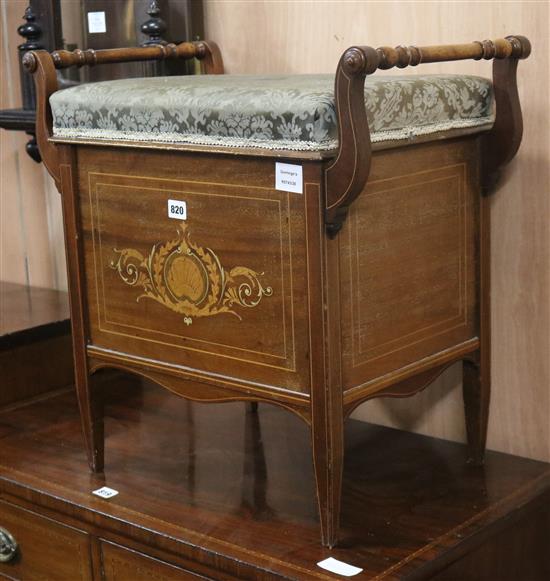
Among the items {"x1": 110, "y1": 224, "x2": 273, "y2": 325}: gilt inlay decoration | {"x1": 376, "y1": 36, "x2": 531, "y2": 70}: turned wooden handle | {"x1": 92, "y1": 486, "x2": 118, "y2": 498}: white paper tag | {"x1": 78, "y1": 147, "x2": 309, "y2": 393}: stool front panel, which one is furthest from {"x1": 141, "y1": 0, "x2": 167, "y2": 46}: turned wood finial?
{"x1": 92, "y1": 486, "x2": 118, "y2": 498}: white paper tag

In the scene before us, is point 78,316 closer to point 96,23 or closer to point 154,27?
point 154,27

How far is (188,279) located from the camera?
1521 millimetres

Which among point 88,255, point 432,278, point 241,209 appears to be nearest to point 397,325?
point 432,278

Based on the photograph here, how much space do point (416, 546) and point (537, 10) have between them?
0.84m

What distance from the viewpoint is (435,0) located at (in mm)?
1740

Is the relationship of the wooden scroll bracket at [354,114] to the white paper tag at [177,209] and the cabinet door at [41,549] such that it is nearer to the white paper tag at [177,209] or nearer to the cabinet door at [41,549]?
the white paper tag at [177,209]

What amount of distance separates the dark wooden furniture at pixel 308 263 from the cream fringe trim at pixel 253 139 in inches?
0.5

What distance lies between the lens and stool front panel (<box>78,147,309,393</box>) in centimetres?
141

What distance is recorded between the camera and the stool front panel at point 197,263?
55.5 inches

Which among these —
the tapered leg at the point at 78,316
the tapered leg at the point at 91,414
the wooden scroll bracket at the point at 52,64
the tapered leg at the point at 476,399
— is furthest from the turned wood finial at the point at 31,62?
the tapered leg at the point at 476,399

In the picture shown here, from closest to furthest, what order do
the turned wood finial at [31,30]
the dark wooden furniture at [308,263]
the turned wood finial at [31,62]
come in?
1. the dark wooden furniture at [308,263]
2. the turned wood finial at [31,62]
3. the turned wood finial at [31,30]

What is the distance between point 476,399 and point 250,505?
1.33 feet

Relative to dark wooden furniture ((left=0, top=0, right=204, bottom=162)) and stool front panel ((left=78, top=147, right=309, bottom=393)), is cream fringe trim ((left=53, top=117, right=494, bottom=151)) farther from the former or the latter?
dark wooden furniture ((left=0, top=0, right=204, bottom=162))

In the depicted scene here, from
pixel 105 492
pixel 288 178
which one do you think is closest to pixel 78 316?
pixel 105 492
